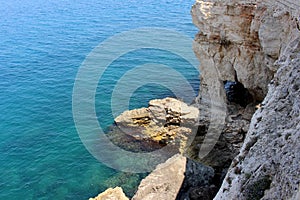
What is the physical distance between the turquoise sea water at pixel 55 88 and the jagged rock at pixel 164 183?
3.63 meters

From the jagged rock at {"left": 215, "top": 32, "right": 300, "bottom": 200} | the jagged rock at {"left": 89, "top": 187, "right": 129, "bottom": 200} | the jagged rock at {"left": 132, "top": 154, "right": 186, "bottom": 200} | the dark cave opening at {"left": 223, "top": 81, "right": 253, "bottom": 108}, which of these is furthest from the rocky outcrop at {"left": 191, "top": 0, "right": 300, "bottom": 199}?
the jagged rock at {"left": 89, "top": 187, "right": 129, "bottom": 200}

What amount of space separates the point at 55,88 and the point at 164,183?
1918 cm

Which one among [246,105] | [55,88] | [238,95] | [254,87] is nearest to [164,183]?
[254,87]

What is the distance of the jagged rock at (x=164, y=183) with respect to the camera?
15.7 metres

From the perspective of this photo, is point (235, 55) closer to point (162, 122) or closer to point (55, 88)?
point (162, 122)

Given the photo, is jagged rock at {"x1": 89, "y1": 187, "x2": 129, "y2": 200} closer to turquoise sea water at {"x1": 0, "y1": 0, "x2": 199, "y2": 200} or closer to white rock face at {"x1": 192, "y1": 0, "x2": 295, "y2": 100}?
turquoise sea water at {"x1": 0, "y1": 0, "x2": 199, "y2": 200}

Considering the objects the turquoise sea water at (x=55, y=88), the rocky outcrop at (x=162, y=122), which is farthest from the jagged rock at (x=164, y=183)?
the rocky outcrop at (x=162, y=122)

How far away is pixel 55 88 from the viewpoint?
1243 inches

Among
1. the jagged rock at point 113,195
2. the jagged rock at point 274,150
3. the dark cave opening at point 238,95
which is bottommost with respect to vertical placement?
the jagged rock at point 113,195

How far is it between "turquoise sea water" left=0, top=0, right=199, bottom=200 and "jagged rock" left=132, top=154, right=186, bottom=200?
143 inches

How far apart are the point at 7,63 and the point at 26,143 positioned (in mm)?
16203

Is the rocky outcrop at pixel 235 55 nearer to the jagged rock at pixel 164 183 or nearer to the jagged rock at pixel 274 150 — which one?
the jagged rock at pixel 164 183

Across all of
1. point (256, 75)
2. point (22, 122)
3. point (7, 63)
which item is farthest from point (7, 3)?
point (256, 75)

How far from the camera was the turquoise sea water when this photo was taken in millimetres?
20812
